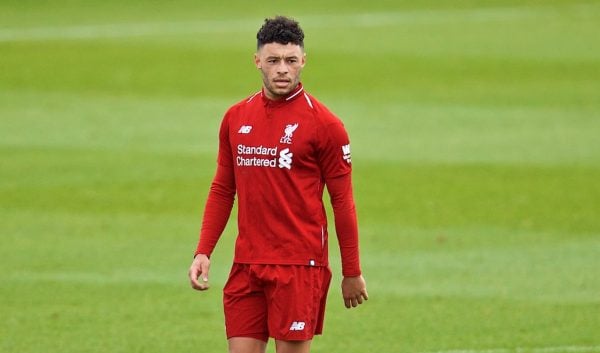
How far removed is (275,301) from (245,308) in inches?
7.6

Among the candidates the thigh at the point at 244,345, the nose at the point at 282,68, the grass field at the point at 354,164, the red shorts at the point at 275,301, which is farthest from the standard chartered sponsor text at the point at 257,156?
the grass field at the point at 354,164

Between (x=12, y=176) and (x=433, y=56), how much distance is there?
1178 centimetres

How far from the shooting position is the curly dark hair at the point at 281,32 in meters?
7.66

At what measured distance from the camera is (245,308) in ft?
25.5

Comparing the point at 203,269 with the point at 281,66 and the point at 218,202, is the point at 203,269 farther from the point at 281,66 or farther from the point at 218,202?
the point at 281,66

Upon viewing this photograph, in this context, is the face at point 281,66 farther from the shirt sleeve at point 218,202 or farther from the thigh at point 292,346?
the thigh at point 292,346

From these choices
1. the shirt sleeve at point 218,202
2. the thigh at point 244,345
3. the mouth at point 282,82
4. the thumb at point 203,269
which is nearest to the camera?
the mouth at point 282,82

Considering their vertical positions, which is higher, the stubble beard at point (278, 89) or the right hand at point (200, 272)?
the stubble beard at point (278, 89)

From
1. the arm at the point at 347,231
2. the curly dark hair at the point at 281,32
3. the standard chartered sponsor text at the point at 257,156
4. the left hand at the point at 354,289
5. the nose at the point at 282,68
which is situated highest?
the curly dark hair at the point at 281,32

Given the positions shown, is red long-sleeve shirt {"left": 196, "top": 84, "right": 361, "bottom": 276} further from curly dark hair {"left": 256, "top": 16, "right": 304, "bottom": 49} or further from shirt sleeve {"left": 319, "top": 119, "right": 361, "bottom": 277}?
curly dark hair {"left": 256, "top": 16, "right": 304, "bottom": 49}

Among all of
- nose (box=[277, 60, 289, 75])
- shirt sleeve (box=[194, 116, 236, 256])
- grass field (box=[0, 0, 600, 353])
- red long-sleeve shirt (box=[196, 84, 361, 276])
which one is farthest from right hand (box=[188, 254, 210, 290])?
grass field (box=[0, 0, 600, 353])

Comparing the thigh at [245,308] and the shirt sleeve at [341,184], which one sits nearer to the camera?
the shirt sleeve at [341,184]

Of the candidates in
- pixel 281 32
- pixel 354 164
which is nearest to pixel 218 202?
pixel 281 32

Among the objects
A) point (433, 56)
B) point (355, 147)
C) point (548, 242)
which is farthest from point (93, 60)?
point (548, 242)
